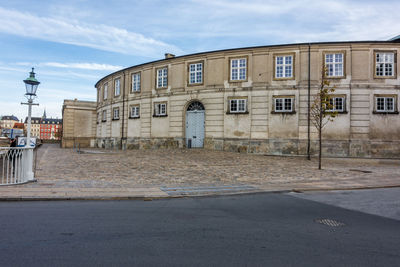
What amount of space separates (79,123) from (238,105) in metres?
25.9

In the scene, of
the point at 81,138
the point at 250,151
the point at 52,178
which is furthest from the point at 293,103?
the point at 81,138

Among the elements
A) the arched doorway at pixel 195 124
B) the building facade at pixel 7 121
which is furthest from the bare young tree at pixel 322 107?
the building facade at pixel 7 121

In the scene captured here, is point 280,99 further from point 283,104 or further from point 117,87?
point 117,87

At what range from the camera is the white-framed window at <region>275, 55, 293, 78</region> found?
24344 millimetres

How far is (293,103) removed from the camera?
2392 centimetres

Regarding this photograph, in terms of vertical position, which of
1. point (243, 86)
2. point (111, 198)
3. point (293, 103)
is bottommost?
point (111, 198)

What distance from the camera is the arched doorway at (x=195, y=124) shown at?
27375 millimetres

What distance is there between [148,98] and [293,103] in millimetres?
14790

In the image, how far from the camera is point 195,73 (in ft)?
90.9

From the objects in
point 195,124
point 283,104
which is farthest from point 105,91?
point 283,104

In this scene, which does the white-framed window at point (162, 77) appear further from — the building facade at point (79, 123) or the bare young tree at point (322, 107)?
the building facade at point (79, 123)

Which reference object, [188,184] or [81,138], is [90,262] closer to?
[188,184]

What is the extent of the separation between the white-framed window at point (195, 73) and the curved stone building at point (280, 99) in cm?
9

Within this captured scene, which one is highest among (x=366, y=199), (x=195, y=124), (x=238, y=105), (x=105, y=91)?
(x=105, y=91)
